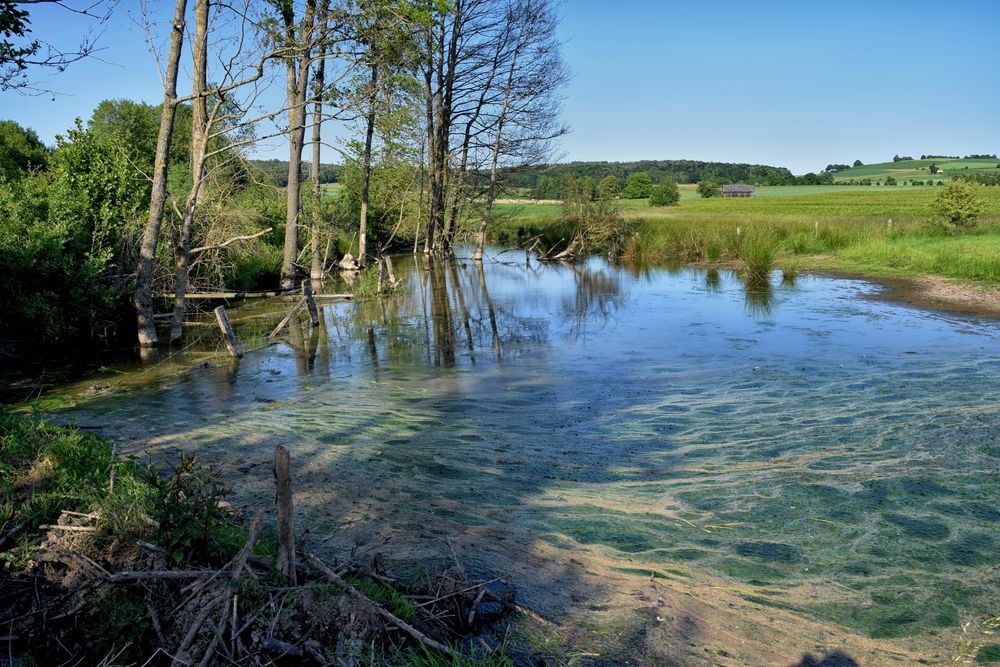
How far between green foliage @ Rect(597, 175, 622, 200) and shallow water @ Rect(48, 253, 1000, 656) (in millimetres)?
17809

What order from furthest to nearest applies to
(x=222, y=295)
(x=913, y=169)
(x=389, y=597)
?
1. (x=913, y=169)
2. (x=222, y=295)
3. (x=389, y=597)

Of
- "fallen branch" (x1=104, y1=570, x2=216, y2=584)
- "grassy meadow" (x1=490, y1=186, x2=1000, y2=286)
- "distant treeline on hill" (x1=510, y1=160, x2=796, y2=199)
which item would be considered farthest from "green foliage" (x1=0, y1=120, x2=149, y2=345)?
"distant treeline on hill" (x1=510, y1=160, x2=796, y2=199)

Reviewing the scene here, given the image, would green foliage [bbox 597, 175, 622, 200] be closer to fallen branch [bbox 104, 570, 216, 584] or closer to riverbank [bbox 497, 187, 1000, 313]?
riverbank [bbox 497, 187, 1000, 313]

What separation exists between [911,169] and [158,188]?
117925mm

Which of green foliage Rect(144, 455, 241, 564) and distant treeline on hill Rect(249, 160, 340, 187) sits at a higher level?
distant treeline on hill Rect(249, 160, 340, 187)

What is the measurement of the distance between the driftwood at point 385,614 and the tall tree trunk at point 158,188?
9946 mm

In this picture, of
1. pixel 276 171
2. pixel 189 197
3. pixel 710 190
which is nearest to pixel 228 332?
pixel 189 197

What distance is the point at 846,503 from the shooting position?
212 inches

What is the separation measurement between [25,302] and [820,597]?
38.3ft

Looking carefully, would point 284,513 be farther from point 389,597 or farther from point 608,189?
point 608,189

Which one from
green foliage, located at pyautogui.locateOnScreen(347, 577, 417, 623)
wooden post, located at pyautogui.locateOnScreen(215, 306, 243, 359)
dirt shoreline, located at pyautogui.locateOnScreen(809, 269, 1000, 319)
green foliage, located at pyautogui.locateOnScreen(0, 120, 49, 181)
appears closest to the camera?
green foliage, located at pyautogui.locateOnScreen(347, 577, 417, 623)

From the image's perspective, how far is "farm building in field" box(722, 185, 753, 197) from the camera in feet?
271

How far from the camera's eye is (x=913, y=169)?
347 ft

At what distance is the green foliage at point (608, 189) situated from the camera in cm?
3125
